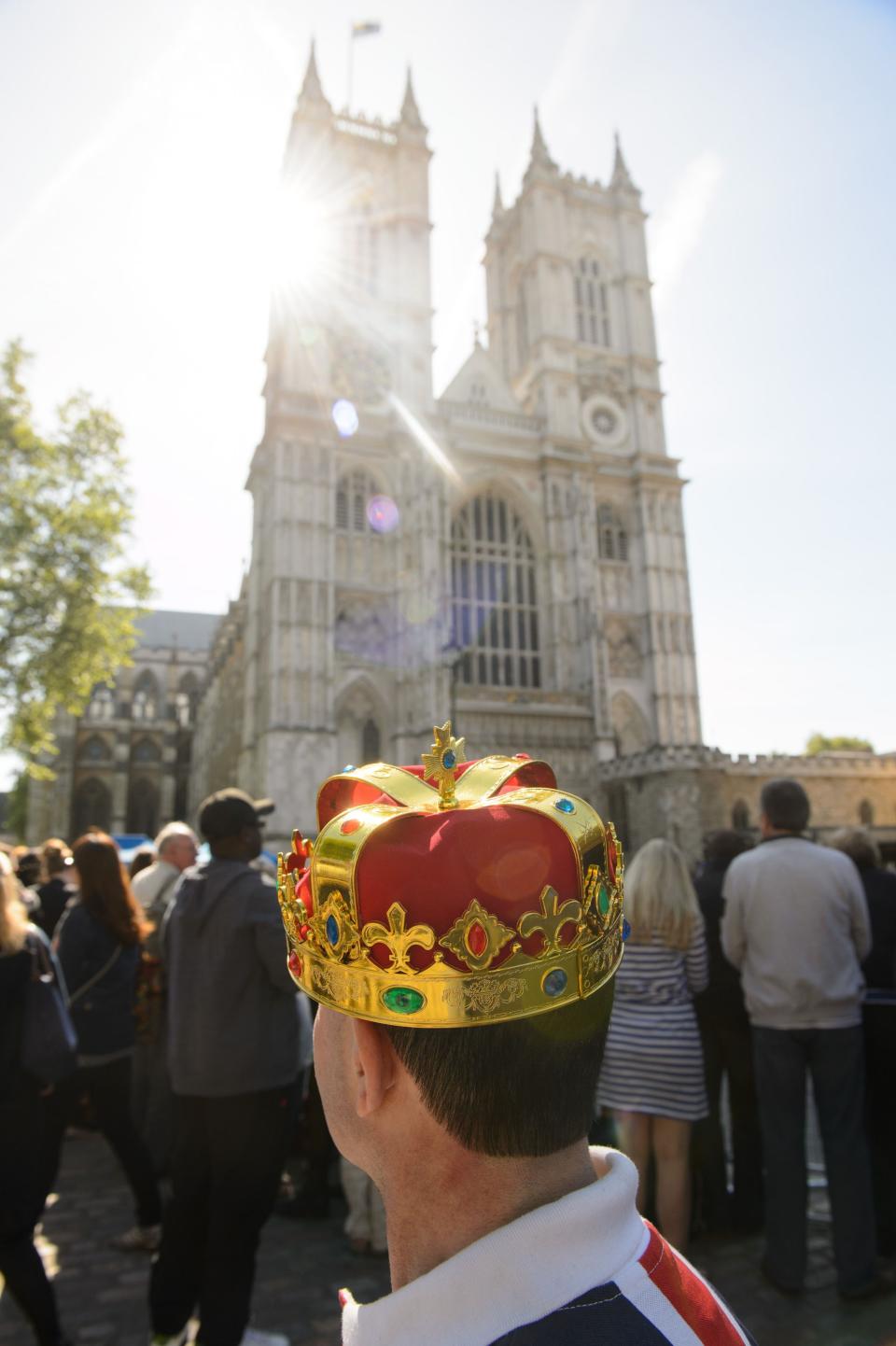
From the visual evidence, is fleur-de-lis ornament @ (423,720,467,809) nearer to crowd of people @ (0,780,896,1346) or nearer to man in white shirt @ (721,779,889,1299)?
crowd of people @ (0,780,896,1346)

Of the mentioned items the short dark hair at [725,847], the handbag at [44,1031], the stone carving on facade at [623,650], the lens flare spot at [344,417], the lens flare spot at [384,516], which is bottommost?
the handbag at [44,1031]

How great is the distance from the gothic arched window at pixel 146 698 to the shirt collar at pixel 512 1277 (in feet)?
163

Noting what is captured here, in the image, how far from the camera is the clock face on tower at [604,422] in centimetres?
3062

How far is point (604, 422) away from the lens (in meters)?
30.9

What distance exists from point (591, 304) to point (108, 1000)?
32.7 meters

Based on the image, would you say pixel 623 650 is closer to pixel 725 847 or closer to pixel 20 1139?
pixel 725 847

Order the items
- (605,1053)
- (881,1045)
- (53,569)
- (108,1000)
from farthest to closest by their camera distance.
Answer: (53,569)
(108,1000)
(881,1045)
(605,1053)

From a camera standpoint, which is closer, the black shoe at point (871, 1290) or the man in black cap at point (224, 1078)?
the man in black cap at point (224, 1078)

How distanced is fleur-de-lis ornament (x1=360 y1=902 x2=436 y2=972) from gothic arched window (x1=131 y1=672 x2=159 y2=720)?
162ft

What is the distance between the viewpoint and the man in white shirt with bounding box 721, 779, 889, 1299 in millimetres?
3432

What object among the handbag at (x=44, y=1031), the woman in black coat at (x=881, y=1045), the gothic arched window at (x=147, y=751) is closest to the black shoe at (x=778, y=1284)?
the woman in black coat at (x=881, y=1045)

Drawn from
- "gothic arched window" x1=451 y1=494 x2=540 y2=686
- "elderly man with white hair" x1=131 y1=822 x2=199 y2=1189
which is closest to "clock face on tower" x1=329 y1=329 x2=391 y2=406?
"gothic arched window" x1=451 y1=494 x2=540 y2=686

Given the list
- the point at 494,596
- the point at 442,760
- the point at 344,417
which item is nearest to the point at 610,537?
the point at 494,596

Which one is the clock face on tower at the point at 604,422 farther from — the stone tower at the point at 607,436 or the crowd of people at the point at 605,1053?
the crowd of people at the point at 605,1053
